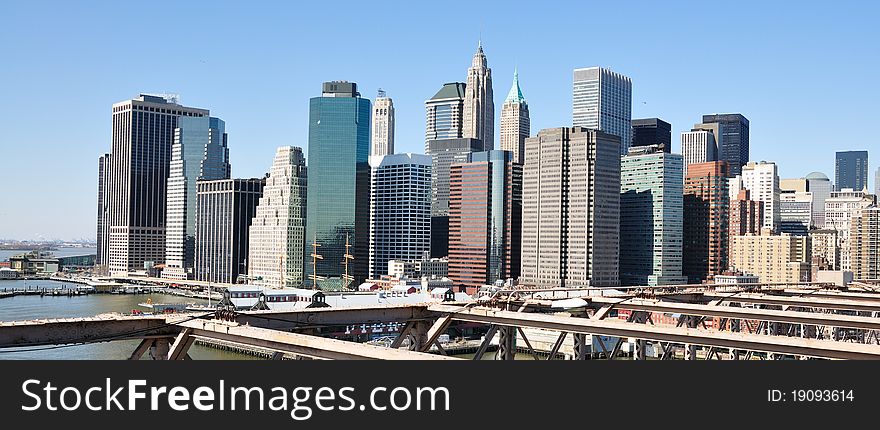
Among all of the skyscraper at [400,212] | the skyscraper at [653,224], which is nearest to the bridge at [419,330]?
the skyscraper at [653,224]

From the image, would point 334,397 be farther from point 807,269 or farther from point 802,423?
point 807,269

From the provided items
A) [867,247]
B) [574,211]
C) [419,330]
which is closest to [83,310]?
[574,211]

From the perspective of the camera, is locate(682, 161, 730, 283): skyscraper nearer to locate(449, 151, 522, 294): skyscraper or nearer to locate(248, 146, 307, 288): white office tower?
locate(449, 151, 522, 294): skyscraper

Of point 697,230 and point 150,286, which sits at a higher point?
point 697,230

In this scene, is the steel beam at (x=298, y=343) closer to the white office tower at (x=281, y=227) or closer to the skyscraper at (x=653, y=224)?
the skyscraper at (x=653, y=224)

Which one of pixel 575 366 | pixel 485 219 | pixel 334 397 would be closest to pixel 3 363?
pixel 334 397

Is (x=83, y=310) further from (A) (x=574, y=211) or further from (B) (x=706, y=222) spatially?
(B) (x=706, y=222)

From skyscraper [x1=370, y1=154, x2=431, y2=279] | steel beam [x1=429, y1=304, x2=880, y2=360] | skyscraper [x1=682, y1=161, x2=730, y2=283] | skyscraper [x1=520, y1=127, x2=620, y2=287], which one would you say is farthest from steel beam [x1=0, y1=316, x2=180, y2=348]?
skyscraper [x1=370, y1=154, x2=431, y2=279]
